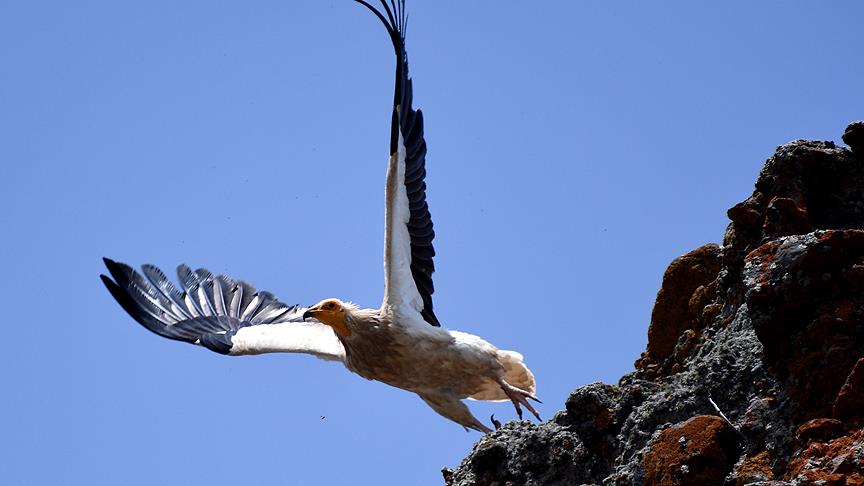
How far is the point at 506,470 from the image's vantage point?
19.9 ft

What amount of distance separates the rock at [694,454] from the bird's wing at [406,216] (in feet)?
13.6

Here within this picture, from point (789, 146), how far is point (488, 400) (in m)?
4.21

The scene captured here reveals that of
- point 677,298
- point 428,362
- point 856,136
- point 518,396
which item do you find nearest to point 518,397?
point 518,396

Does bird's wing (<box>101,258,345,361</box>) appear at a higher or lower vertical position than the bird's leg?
higher

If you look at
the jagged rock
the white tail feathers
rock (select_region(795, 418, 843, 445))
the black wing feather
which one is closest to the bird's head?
the white tail feathers

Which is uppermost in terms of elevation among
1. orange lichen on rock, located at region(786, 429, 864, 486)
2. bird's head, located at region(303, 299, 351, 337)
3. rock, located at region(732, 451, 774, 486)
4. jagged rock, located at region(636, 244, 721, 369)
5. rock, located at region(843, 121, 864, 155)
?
bird's head, located at region(303, 299, 351, 337)

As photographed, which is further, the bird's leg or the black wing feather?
the black wing feather

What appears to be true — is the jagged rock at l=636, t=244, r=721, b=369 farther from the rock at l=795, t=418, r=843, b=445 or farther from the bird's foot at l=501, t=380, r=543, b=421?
the bird's foot at l=501, t=380, r=543, b=421

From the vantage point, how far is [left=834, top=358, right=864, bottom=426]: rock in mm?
4477

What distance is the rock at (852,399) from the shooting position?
14.7 ft

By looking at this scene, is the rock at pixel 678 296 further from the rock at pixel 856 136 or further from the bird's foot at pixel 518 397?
the bird's foot at pixel 518 397

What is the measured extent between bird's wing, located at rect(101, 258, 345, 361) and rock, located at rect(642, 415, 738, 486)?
18.6 feet

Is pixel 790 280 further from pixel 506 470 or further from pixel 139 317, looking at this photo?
pixel 139 317

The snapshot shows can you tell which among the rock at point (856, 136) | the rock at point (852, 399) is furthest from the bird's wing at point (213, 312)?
the rock at point (852, 399)
